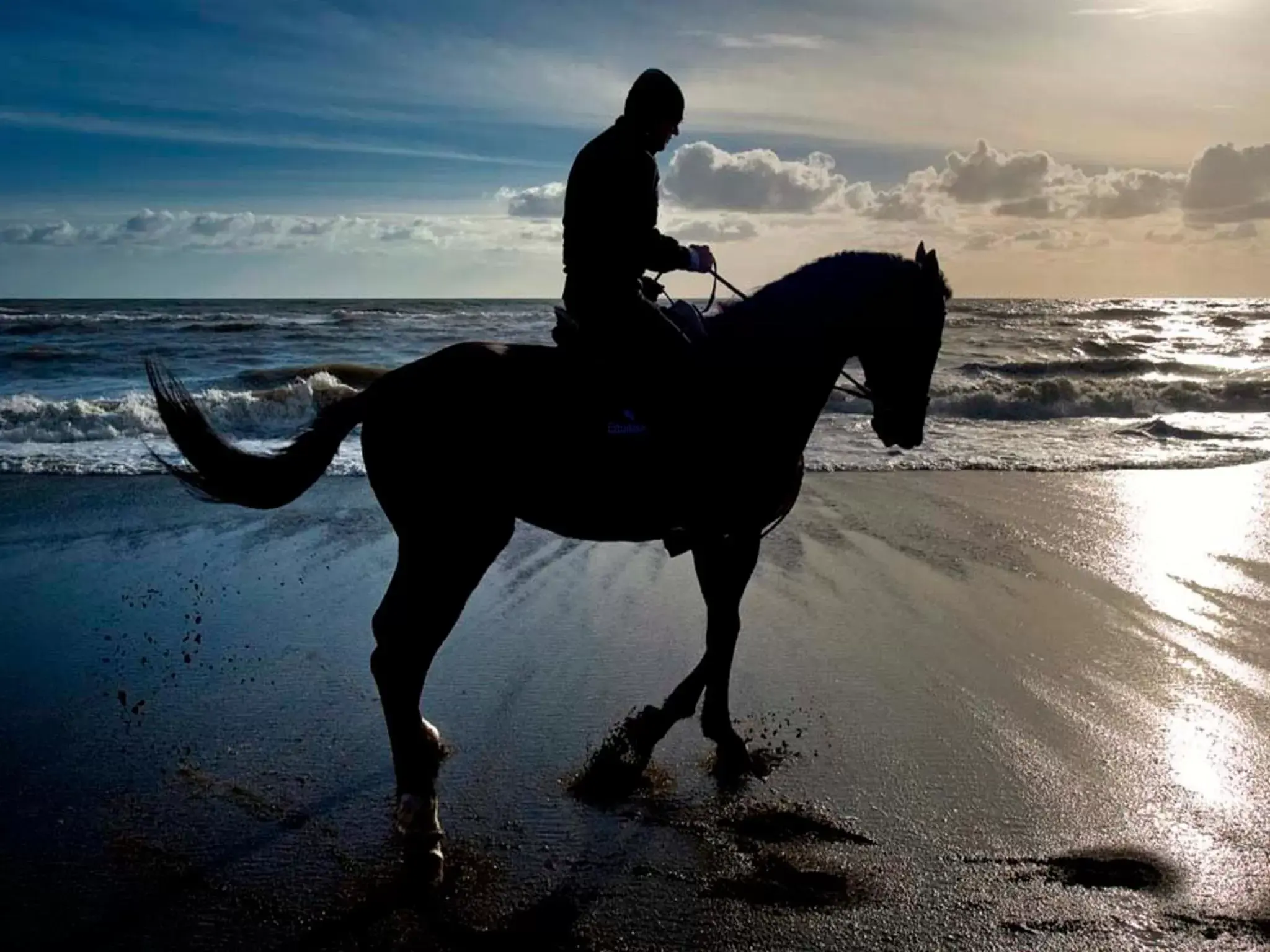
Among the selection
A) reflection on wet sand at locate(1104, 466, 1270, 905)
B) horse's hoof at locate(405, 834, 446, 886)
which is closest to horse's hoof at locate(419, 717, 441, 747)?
horse's hoof at locate(405, 834, 446, 886)

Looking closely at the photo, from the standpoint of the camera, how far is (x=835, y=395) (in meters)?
19.9

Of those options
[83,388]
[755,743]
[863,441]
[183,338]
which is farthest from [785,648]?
[183,338]

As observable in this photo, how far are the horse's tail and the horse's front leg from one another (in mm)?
1682

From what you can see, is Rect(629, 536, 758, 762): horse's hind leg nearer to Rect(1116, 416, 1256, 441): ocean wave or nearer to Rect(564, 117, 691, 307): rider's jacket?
Rect(564, 117, 691, 307): rider's jacket

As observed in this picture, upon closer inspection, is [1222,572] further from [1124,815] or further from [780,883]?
[780,883]

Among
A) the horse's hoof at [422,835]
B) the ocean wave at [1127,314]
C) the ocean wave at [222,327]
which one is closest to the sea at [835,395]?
the ocean wave at [222,327]

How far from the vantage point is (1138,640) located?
20.4 feet

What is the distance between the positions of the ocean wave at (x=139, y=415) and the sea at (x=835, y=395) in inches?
1.5

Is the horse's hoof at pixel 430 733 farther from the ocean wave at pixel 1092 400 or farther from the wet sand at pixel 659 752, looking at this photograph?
the ocean wave at pixel 1092 400

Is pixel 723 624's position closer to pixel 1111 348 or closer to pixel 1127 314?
pixel 1111 348

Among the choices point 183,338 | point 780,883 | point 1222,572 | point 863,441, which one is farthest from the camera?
point 183,338

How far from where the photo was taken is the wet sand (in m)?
3.49

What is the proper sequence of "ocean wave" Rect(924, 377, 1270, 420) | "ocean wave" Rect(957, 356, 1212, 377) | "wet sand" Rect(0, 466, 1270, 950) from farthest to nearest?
"ocean wave" Rect(957, 356, 1212, 377) < "ocean wave" Rect(924, 377, 1270, 420) < "wet sand" Rect(0, 466, 1270, 950)

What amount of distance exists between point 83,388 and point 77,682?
1890cm
